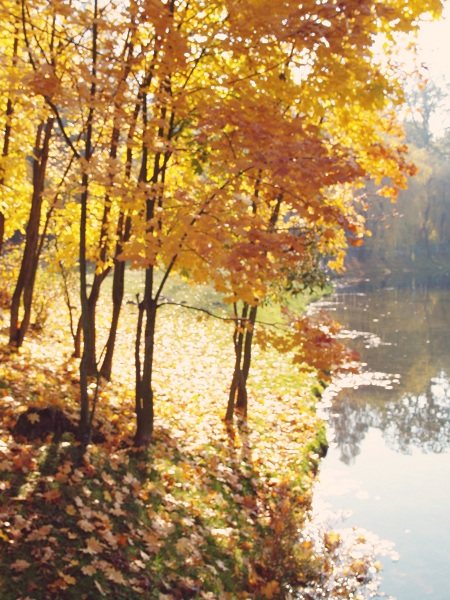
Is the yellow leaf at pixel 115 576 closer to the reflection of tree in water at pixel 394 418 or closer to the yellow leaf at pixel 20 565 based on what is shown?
the yellow leaf at pixel 20 565

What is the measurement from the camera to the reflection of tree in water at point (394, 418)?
9.53 metres

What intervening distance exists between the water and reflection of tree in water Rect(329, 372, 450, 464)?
0.02 m

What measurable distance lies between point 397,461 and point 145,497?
4736mm

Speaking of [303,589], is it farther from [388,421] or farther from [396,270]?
[396,270]

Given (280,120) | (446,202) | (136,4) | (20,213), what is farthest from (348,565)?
(446,202)

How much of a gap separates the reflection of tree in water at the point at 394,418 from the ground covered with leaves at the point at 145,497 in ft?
3.18

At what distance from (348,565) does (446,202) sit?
149 ft

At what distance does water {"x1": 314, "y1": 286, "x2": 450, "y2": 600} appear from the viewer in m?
6.03

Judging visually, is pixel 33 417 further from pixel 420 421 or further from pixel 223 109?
pixel 420 421

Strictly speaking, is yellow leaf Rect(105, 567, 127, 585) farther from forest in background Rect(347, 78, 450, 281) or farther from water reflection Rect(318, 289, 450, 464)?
forest in background Rect(347, 78, 450, 281)

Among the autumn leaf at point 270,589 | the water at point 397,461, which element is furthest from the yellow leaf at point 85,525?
the water at point 397,461

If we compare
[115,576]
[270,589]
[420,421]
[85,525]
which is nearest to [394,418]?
[420,421]

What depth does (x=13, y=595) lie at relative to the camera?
11.2 ft

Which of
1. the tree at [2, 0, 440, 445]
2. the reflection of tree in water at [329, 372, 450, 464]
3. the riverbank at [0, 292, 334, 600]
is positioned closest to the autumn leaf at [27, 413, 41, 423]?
the riverbank at [0, 292, 334, 600]
